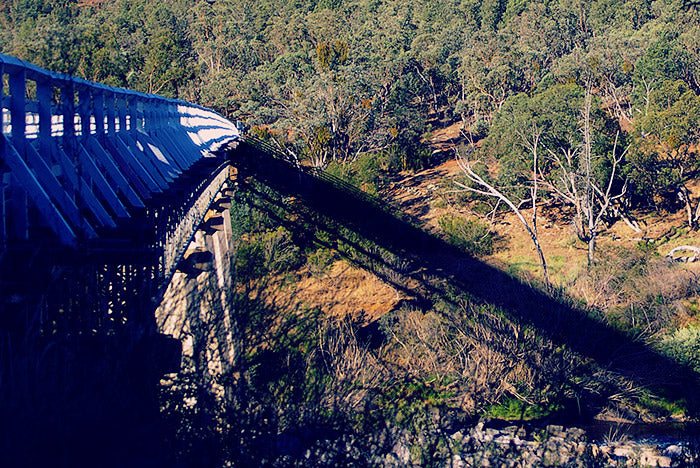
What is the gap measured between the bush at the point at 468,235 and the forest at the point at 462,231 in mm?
51

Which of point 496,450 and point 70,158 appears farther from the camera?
point 496,450

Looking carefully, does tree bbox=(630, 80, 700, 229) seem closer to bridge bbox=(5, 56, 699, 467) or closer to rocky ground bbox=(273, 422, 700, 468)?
bridge bbox=(5, 56, 699, 467)

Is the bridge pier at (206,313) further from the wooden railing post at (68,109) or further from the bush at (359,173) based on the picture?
the bush at (359,173)

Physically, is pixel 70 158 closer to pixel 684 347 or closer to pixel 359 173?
pixel 684 347

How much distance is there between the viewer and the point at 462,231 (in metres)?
15.8

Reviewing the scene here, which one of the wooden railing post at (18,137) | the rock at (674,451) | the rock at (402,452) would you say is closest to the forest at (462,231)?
the rock at (402,452)

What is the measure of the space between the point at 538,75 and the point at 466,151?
8.44 meters

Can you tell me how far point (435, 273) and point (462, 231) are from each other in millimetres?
2577

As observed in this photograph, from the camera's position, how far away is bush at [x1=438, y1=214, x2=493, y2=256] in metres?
15.4

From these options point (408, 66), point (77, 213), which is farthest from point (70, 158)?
point (408, 66)

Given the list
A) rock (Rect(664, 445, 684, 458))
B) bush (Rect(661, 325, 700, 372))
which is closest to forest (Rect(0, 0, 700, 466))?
bush (Rect(661, 325, 700, 372))

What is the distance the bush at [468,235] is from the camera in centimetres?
1545

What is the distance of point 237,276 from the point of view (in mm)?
12141

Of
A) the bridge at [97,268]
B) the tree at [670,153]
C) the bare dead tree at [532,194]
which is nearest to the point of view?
the bridge at [97,268]
